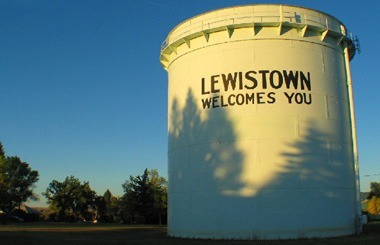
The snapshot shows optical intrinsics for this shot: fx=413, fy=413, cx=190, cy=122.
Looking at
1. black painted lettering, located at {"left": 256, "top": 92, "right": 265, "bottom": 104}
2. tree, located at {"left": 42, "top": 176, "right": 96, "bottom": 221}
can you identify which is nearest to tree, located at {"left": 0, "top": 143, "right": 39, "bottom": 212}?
tree, located at {"left": 42, "top": 176, "right": 96, "bottom": 221}

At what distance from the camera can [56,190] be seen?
68.9 meters

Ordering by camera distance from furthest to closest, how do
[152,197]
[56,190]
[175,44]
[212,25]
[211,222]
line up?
[56,190] < [152,197] < [175,44] < [212,25] < [211,222]

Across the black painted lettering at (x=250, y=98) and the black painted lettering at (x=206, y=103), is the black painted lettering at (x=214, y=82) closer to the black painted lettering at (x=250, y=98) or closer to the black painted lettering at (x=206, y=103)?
the black painted lettering at (x=206, y=103)

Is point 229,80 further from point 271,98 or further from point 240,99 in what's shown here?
point 271,98

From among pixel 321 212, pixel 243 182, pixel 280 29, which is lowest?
pixel 321 212

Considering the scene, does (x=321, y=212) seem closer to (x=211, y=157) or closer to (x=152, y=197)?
(x=211, y=157)

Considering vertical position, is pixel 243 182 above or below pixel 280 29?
below

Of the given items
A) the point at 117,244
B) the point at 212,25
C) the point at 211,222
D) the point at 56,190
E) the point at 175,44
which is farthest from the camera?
the point at 56,190

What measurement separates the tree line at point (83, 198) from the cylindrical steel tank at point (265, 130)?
88.1 ft

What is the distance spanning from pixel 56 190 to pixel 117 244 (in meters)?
53.9

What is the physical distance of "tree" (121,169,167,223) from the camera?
48.3 m

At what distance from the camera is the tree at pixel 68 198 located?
68188mm

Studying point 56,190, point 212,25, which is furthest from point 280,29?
point 56,190

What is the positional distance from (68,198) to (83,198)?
2.43 metres
